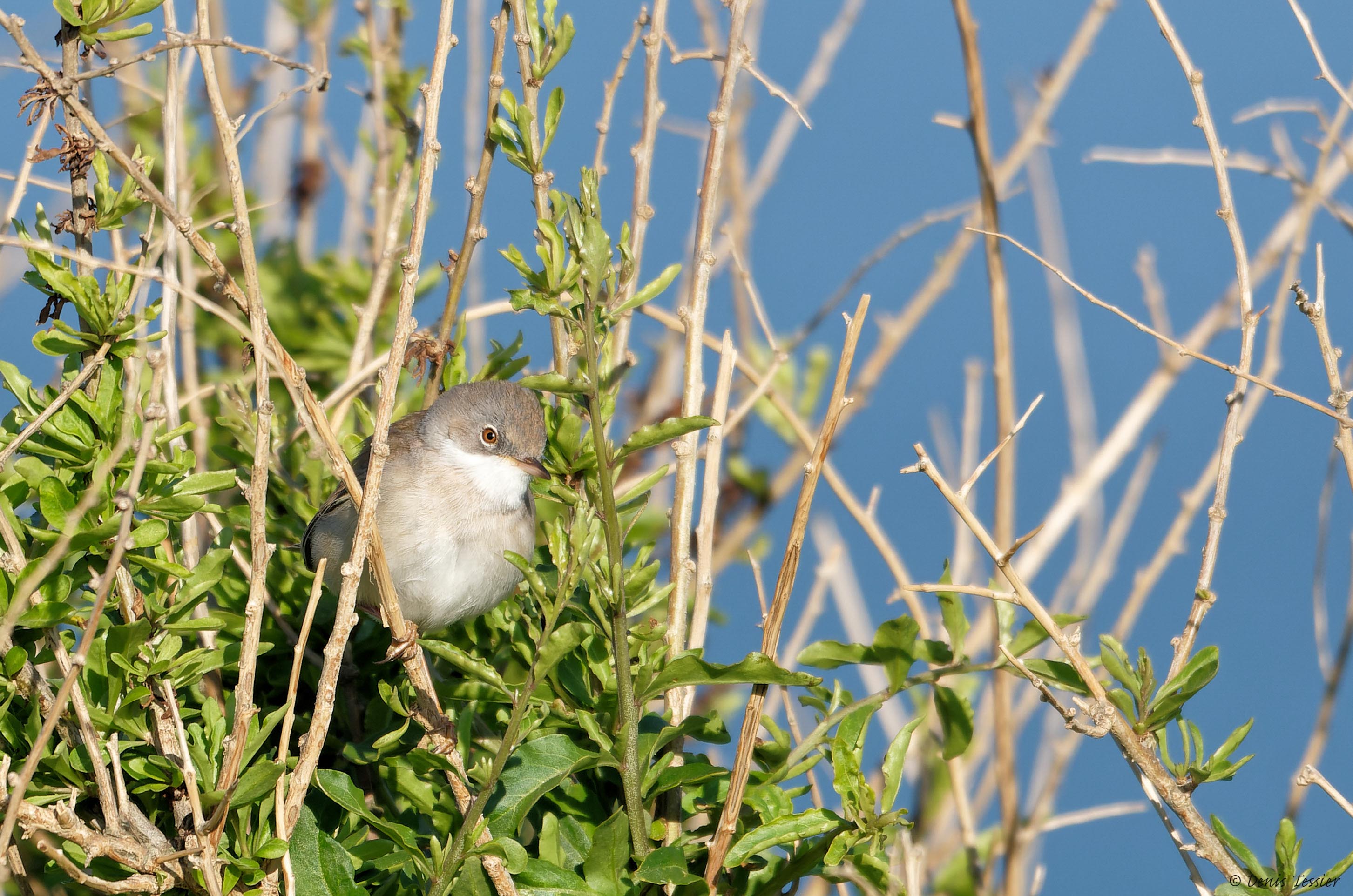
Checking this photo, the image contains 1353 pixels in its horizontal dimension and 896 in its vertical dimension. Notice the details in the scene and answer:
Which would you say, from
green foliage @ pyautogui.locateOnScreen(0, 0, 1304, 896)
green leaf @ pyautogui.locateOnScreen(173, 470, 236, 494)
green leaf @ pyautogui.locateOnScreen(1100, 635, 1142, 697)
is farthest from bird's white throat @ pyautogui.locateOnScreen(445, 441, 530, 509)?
green leaf @ pyautogui.locateOnScreen(1100, 635, 1142, 697)

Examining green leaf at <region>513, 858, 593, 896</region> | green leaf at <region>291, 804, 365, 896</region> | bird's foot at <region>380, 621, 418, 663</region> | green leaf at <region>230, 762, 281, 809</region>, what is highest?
bird's foot at <region>380, 621, 418, 663</region>

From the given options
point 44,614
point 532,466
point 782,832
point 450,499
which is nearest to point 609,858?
point 782,832

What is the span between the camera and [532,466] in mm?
3080

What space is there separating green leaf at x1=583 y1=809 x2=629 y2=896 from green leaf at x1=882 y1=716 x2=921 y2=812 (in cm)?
45

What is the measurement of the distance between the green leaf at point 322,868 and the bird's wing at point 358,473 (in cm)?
76

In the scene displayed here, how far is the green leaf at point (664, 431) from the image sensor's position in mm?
1942

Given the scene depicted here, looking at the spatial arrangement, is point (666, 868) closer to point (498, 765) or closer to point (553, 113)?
point (498, 765)

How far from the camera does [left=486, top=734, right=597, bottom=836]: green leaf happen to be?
2.02m

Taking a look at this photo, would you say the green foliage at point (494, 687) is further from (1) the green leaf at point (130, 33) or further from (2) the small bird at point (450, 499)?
(2) the small bird at point (450, 499)

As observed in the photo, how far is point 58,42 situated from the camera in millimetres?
2186

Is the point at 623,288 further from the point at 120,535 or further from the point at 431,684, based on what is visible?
the point at 120,535

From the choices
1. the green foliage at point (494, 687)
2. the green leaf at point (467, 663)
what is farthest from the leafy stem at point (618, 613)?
the green leaf at point (467, 663)

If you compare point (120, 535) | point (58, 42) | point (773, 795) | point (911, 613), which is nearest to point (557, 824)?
point (773, 795)

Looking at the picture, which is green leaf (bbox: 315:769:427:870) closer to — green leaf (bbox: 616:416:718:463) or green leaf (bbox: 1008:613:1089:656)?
green leaf (bbox: 616:416:718:463)
